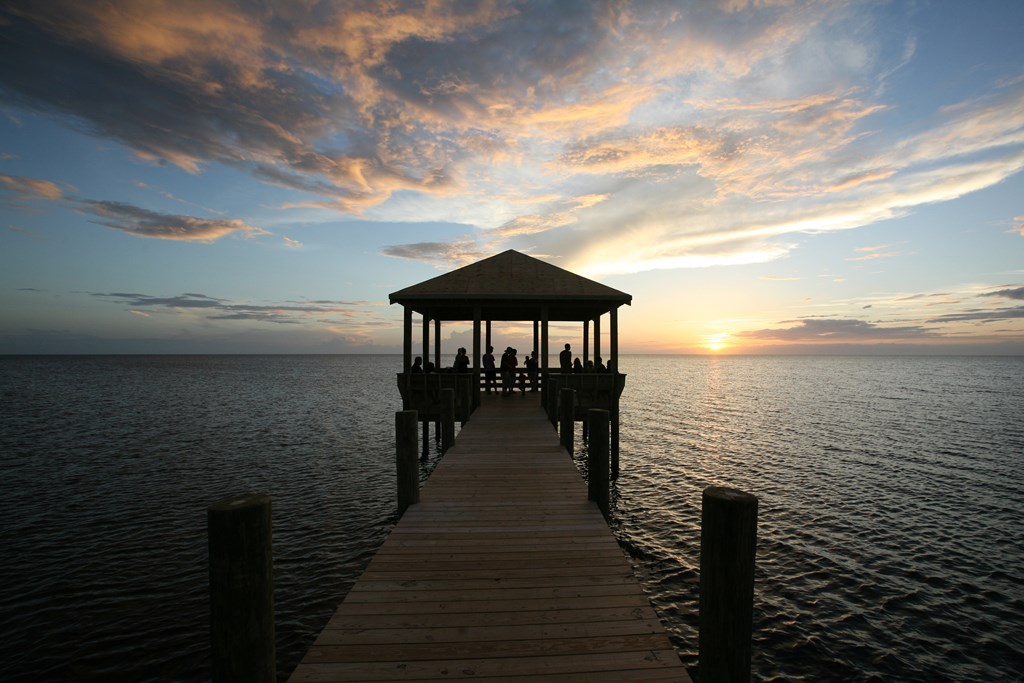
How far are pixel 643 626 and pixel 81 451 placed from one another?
96.9 ft

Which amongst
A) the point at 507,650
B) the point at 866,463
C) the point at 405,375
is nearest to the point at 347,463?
the point at 405,375

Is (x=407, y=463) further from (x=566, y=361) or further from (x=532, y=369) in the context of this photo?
(x=532, y=369)

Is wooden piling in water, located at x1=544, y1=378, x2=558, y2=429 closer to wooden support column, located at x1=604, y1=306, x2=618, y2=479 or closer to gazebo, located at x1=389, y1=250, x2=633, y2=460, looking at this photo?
gazebo, located at x1=389, y1=250, x2=633, y2=460

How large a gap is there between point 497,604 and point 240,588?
2238mm

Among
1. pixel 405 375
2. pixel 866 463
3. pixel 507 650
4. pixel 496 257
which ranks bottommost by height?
pixel 866 463

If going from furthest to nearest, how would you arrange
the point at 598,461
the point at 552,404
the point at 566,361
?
the point at 566,361 < the point at 552,404 < the point at 598,461

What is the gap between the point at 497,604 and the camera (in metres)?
4.42

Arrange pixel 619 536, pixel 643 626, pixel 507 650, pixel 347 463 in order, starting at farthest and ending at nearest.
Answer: pixel 347 463
pixel 619 536
pixel 643 626
pixel 507 650

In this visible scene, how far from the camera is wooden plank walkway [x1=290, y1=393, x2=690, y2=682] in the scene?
3.54m

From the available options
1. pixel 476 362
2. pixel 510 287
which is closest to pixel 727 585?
pixel 476 362

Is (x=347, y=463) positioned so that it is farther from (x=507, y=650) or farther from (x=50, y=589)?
(x=507, y=650)

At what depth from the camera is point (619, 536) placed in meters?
12.7

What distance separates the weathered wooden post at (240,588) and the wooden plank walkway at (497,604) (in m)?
0.47

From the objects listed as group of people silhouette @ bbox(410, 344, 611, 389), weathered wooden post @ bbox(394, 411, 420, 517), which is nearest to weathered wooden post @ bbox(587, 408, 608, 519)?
weathered wooden post @ bbox(394, 411, 420, 517)
